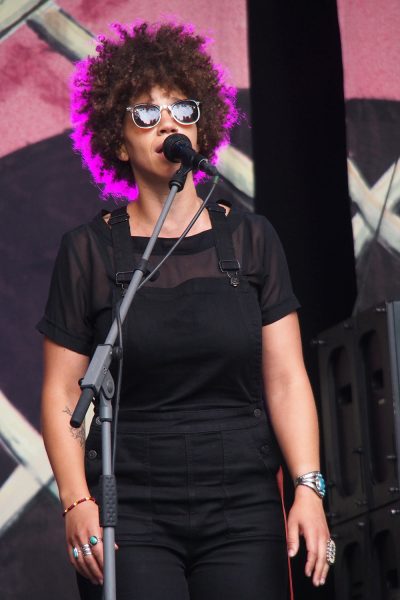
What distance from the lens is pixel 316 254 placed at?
14.6 ft

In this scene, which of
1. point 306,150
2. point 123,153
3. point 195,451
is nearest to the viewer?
point 195,451

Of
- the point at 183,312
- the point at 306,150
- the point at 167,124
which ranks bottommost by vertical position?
the point at 183,312

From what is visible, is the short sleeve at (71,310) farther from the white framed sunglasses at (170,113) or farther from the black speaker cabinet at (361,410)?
the black speaker cabinet at (361,410)

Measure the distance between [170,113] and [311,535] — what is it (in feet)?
3.42

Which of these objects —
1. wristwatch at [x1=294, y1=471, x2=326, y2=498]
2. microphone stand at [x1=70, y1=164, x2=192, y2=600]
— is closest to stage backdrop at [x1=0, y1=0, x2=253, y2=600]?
wristwatch at [x1=294, y1=471, x2=326, y2=498]

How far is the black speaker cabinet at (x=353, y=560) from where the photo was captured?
12.2ft

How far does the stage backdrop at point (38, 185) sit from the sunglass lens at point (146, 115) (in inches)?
62.1

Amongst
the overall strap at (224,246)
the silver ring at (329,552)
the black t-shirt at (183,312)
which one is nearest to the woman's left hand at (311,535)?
the silver ring at (329,552)

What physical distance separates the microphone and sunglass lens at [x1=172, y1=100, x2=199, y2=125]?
3.9 inches

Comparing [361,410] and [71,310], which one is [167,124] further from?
[361,410]

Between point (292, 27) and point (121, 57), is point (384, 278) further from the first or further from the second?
point (121, 57)

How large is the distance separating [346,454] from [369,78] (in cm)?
136

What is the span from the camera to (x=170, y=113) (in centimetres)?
274

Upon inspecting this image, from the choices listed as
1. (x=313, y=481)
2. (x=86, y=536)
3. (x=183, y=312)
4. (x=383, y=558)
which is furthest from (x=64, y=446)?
(x=383, y=558)
